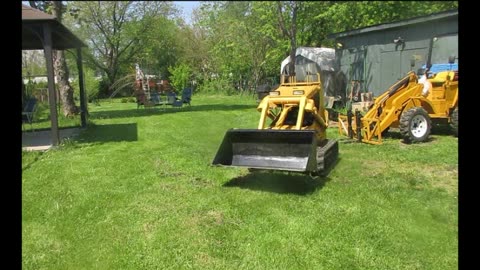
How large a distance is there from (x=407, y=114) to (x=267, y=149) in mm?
3627

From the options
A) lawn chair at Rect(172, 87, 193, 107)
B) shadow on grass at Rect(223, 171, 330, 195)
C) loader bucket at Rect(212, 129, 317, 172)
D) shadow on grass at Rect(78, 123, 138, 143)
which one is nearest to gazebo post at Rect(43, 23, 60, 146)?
shadow on grass at Rect(78, 123, 138, 143)

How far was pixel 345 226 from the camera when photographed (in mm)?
3643

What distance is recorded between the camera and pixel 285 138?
4.65 metres

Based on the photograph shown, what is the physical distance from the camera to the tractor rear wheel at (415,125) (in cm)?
720

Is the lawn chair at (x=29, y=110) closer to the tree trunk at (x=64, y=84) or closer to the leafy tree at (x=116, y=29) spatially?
the tree trunk at (x=64, y=84)

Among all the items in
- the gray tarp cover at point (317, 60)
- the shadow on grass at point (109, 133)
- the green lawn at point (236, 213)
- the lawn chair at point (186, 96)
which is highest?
the gray tarp cover at point (317, 60)

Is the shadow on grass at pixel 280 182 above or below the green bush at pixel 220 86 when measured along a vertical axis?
below

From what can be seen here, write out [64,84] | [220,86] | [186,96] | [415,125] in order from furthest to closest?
[186,96], [64,84], [415,125], [220,86]

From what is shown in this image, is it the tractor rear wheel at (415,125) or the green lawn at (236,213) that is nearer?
the green lawn at (236,213)

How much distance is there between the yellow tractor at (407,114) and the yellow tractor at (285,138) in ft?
6.48

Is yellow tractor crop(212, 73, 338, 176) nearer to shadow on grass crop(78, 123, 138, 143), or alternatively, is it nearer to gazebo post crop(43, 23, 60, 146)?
shadow on grass crop(78, 123, 138, 143)

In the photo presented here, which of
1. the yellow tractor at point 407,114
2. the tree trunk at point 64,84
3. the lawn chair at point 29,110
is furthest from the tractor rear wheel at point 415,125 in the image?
the lawn chair at point 29,110

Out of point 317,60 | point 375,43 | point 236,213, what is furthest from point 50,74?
point 375,43

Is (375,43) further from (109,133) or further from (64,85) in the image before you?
(109,133)
